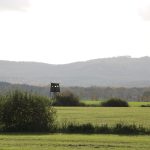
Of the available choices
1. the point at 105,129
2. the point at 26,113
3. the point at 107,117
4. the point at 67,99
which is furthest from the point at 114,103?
the point at 105,129

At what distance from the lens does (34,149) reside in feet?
69.8

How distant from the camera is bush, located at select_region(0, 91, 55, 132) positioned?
3512 centimetres

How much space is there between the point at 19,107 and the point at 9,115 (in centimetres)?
93

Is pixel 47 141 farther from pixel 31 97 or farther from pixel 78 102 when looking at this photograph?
pixel 78 102

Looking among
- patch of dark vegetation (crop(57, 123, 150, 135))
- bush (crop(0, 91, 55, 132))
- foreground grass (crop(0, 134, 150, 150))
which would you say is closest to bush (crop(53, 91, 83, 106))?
bush (crop(0, 91, 55, 132))

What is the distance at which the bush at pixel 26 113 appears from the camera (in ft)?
115

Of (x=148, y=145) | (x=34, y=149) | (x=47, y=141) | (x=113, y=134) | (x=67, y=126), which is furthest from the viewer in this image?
(x=67, y=126)

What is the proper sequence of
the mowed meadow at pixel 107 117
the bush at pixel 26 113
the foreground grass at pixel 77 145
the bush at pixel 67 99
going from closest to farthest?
the foreground grass at pixel 77 145
the bush at pixel 26 113
the mowed meadow at pixel 107 117
the bush at pixel 67 99

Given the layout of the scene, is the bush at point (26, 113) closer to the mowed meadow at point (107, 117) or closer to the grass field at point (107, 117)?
the mowed meadow at point (107, 117)

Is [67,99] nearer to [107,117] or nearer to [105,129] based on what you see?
[107,117]

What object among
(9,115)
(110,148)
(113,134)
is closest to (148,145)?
(110,148)

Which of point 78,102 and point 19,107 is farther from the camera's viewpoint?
point 78,102

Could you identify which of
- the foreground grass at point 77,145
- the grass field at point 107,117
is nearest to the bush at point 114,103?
the grass field at point 107,117

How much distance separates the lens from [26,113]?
35531 mm
